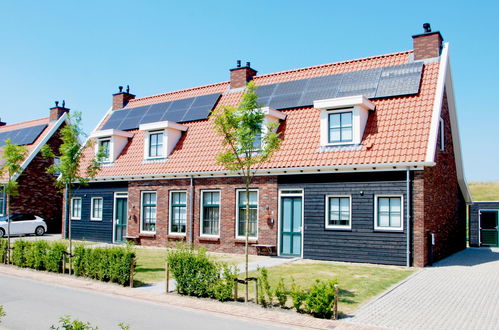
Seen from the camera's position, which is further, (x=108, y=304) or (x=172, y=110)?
(x=172, y=110)

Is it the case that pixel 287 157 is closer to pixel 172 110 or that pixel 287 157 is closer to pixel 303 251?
pixel 303 251

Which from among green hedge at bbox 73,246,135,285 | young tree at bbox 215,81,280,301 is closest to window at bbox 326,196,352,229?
young tree at bbox 215,81,280,301

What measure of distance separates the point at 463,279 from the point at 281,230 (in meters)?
6.95

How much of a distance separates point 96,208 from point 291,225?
1221cm

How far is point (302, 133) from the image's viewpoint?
1855 cm

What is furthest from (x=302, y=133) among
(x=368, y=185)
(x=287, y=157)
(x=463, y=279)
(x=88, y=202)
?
(x=88, y=202)

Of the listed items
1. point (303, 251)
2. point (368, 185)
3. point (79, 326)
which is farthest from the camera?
point (303, 251)

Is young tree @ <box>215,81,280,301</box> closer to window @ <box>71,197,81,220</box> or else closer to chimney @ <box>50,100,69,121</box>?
window @ <box>71,197,81,220</box>

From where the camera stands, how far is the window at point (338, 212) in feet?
54.0

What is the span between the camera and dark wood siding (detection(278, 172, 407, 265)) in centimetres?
1550

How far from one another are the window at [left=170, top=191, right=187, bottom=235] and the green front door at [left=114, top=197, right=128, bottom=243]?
3.24 m

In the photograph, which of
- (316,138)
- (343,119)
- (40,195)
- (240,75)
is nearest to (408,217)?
(343,119)

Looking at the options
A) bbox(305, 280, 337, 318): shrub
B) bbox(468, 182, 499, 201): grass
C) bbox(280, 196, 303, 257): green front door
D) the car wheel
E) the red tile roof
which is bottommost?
the car wheel

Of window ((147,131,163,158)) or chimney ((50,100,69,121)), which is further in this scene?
chimney ((50,100,69,121))
